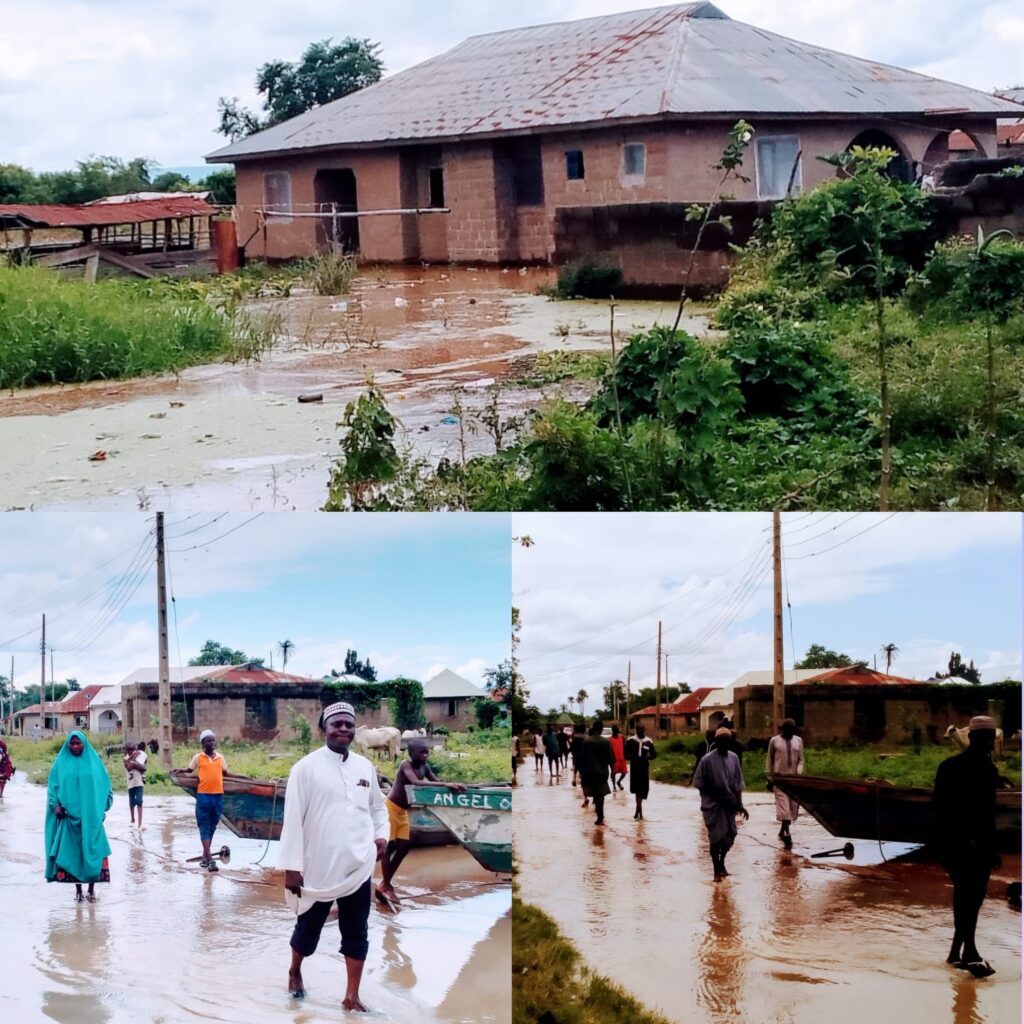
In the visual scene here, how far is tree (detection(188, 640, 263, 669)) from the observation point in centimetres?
467

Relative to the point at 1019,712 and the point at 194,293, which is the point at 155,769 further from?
the point at 194,293

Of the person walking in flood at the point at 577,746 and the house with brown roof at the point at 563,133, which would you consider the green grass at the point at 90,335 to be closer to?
the person walking in flood at the point at 577,746

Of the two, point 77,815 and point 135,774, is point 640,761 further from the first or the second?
point 77,815

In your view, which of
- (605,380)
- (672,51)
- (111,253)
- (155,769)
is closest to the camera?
(155,769)

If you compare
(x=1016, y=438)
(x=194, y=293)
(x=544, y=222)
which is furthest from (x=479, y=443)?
(x=544, y=222)

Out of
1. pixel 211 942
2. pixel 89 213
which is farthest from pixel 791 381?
pixel 89 213

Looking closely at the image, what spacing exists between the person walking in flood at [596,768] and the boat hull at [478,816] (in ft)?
0.91

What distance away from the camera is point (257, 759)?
4.74 meters

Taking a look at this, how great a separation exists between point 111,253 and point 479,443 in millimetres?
10386

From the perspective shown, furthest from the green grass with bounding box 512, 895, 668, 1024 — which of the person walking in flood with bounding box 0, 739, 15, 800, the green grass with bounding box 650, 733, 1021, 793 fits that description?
the person walking in flood with bounding box 0, 739, 15, 800

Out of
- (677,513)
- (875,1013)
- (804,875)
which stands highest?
(677,513)

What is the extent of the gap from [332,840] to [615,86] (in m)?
15.6

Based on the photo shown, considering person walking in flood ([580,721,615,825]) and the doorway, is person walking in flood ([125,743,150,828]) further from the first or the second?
the doorway

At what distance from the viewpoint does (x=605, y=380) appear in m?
8.23
